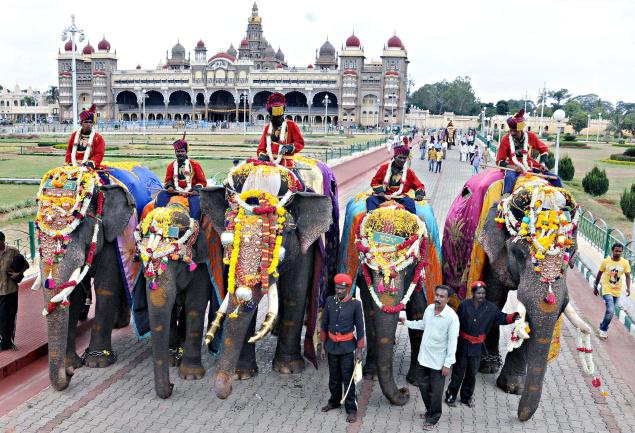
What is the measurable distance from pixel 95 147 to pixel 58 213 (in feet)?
4.36

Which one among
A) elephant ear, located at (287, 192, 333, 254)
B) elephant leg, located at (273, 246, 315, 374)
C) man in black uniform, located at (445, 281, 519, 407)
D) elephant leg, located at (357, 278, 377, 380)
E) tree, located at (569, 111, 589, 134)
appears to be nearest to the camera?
man in black uniform, located at (445, 281, 519, 407)

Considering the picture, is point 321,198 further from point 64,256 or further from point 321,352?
point 64,256

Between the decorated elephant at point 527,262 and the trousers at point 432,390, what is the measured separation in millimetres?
789

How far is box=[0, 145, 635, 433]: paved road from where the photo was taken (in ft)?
20.0

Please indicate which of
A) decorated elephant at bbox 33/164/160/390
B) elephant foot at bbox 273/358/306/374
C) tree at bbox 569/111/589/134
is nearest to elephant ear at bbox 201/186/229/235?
decorated elephant at bbox 33/164/160/390

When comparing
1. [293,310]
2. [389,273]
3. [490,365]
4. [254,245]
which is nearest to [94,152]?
[254,245]

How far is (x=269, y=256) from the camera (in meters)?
6.05

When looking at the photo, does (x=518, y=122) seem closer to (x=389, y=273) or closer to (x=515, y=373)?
(x=389, y=273)

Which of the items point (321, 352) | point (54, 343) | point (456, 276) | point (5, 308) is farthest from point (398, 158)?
point (5, 308)

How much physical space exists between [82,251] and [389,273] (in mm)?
3437

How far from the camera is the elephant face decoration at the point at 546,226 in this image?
5801mm

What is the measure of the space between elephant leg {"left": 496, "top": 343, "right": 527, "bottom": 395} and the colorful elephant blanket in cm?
122

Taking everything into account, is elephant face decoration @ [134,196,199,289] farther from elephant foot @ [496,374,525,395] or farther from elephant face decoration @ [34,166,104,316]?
elephant foot @ [496,374,525,395]

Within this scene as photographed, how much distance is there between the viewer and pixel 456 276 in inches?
295
